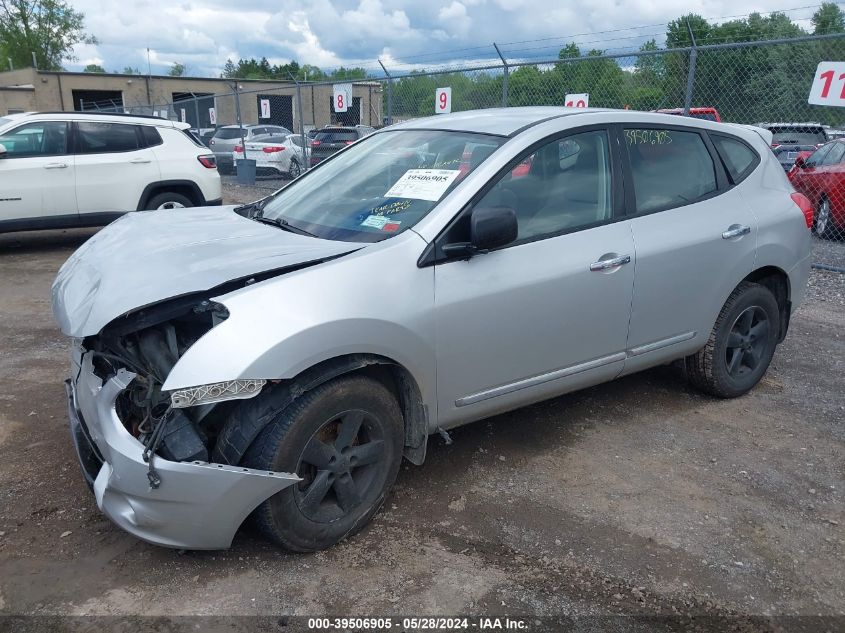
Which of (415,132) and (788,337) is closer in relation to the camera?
(415,132)

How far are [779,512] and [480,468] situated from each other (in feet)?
4.82

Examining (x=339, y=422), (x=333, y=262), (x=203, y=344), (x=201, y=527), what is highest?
(x=333, y=262)

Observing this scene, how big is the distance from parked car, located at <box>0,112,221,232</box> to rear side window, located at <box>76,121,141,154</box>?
12 mm

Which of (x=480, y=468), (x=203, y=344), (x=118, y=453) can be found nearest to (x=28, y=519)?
(x=118, y=453)

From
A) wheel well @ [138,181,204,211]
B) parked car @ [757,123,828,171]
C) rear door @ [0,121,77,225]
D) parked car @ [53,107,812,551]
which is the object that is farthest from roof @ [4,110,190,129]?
parked car @ [757,123,828,171]

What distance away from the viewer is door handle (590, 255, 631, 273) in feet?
11.9

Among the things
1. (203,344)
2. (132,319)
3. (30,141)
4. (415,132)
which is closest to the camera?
(203,344)

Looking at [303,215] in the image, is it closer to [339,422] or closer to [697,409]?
[339,422]

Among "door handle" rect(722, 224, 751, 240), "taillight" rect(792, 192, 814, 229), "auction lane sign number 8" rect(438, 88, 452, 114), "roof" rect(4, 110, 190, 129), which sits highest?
"auction lane sign number 8" rect(438, 88, 452, 114)

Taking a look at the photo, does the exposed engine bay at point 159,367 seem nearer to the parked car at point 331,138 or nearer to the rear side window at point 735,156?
the rear side window at point 735,156

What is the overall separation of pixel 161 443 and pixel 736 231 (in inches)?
135

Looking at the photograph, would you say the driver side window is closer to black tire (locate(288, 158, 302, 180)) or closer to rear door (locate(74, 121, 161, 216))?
rear door (locate(74, 121, 161, 216))

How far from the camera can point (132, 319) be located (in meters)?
2.85

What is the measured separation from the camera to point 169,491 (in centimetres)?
256
